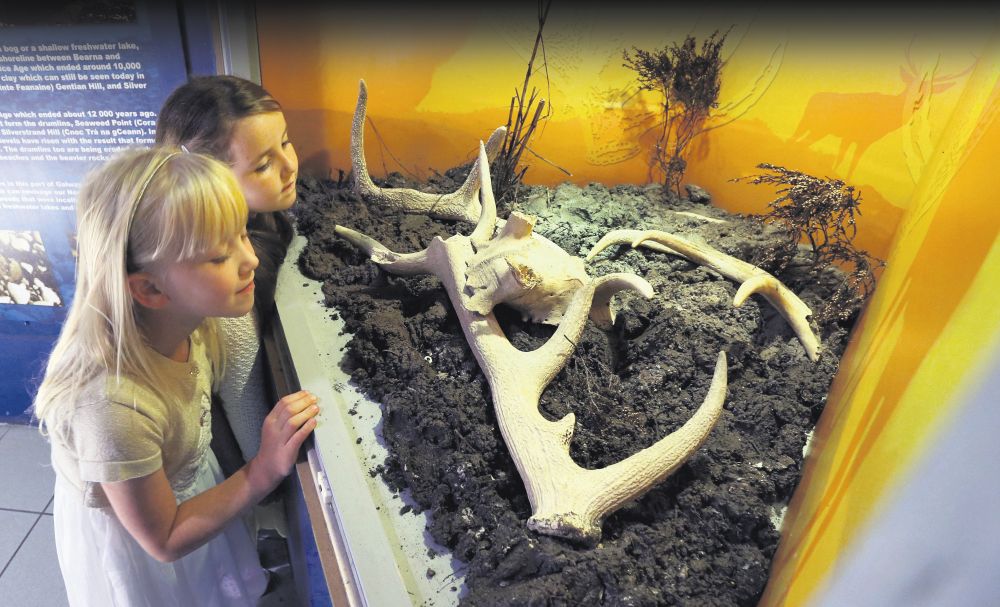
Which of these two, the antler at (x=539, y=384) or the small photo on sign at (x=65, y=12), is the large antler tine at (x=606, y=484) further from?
the small photo on sign at (x=65, y=12)

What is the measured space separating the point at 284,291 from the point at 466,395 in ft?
2.72

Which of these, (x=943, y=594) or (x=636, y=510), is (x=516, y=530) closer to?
(x=636, y=510)

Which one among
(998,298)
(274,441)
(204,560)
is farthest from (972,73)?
(204,560)

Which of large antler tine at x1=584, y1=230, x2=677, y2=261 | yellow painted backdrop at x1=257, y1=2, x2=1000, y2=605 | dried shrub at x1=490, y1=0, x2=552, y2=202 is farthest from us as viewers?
dried shrub at x1=490, y1=0, x2=552, y2=202

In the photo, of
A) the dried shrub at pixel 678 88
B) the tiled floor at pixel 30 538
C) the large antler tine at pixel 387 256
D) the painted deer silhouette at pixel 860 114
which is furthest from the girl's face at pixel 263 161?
the painted deer silhouette at pixel 860 114

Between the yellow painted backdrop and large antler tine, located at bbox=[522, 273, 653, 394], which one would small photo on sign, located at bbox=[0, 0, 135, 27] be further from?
large antler tine, located at bbox=[522, 273, 653, 394]

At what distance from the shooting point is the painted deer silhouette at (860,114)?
1.60m

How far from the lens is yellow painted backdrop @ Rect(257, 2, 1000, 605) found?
2.01 feet

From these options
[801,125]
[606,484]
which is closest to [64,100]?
[606,484]

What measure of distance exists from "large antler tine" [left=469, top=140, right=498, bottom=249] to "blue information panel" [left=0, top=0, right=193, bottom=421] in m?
1.05

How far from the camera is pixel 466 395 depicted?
1397mm

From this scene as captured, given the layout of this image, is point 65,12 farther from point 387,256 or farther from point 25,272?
point 387,256

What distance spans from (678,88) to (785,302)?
1106mm

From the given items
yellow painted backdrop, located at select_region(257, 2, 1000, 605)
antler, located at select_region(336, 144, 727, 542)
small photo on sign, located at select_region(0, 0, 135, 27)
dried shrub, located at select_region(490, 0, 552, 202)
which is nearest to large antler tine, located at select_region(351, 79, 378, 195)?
yellow painted backdrop, located at select_region(257, 2, 1000, 605)
